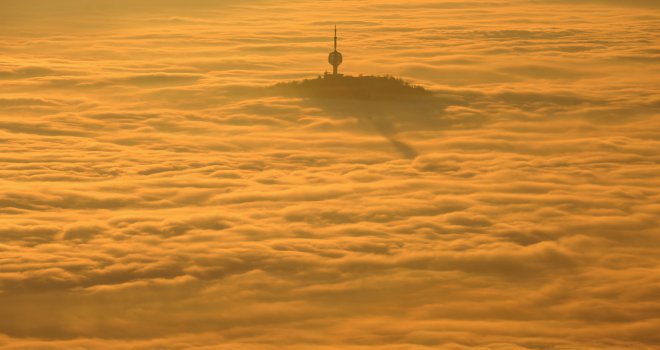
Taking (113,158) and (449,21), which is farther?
(449,21)

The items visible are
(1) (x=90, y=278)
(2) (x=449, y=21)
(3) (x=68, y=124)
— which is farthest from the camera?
(2) (x=449, y=21)

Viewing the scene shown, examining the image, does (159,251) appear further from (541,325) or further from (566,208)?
(566,208)

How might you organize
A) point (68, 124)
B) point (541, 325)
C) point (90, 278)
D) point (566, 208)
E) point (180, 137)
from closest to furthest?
1. point (541, 325)
2. point (90, 278)
3. point (566, 208)
4. point (180, 137)
5. point (68, 124)

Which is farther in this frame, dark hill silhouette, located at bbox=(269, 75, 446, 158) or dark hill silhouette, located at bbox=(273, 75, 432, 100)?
dark hill silhouette, located at bbox=(273, 75, 432, 100)

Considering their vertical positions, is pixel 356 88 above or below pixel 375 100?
above

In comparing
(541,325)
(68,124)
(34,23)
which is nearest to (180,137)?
(68,124)

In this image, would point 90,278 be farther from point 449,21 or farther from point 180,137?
point 449,21

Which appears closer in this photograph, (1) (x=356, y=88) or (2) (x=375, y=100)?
(2) (x=375, y=100)

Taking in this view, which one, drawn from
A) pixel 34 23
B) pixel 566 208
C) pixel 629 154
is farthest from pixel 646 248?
pixel 34 23

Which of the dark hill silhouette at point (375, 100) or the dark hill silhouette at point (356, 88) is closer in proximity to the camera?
the dark hill silhouette at point (375, 100)
